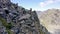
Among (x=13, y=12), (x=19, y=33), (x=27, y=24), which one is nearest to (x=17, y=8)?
(x=13, y=12)

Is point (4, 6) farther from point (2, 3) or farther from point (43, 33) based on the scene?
point (43, 33)

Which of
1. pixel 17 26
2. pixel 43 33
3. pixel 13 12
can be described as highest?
pixel 13 12

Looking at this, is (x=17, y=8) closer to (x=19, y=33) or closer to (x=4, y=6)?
(x=4, y=6)

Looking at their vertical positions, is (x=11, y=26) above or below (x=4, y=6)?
below

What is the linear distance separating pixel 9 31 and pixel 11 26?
251cm

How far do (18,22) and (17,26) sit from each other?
1.82 metres

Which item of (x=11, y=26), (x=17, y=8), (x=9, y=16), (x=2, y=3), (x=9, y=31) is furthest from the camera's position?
(x=17, y=8)

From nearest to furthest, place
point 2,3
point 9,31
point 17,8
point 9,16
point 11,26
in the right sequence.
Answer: point 9,31 < point 11,26 < point 9,16 < point 2,3 < point 17,8

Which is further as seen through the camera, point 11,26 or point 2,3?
point 2,3

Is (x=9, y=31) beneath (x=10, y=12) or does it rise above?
beneath

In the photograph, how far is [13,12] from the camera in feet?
136

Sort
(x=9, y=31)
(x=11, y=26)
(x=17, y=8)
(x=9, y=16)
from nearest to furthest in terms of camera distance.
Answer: (x=9, y=31) → (x=11, y=26) → (x=9, y=16) → (x=17, y=8)

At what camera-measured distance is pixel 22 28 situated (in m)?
37.2

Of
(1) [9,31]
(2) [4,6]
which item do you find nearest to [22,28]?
(1) [9,31]
